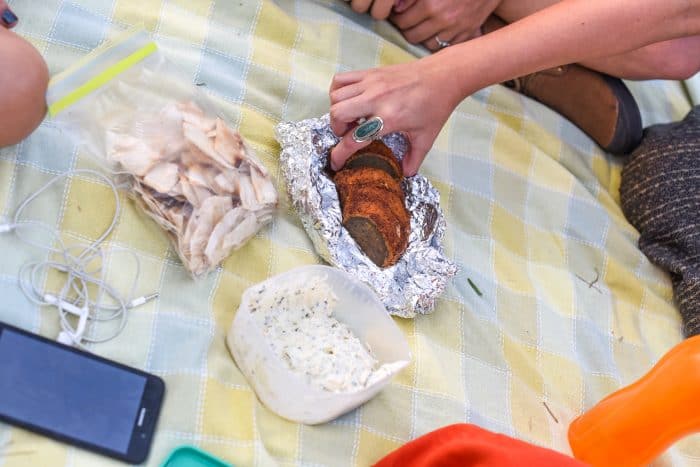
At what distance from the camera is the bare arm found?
2.72ft

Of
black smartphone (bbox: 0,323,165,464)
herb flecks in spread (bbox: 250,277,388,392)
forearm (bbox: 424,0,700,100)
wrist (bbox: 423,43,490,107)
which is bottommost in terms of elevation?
black smartphone (bbox: 0,323,165,464)

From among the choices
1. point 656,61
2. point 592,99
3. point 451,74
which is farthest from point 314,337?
point 656,61

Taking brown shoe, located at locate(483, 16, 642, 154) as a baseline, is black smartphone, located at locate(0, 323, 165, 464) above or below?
below

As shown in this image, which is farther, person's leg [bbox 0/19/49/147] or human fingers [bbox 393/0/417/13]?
human fingers [bbox 393/0/417/13]

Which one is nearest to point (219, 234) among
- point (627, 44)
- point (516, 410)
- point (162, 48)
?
point (162, 48)

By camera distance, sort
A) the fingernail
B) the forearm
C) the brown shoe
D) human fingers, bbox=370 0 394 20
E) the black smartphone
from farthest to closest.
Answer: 1. the brown shoe
2. human fingers, bbox=370 0 394 20
3. the forearm
4. the fingernail
5. the black smartphone

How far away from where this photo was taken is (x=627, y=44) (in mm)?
868

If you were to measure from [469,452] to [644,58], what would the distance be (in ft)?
2.58

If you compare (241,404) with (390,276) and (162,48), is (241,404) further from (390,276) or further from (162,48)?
(162,48)

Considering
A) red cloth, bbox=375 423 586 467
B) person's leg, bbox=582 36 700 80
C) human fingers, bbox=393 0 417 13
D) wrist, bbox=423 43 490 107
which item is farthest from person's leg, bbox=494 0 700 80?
red cloth, bbox=375 423 586 467

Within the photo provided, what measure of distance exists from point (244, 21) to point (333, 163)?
0.89 ft

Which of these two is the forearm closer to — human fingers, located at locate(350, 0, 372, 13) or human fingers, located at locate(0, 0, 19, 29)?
human fingers, located at locate(350, 0, 372, 13)

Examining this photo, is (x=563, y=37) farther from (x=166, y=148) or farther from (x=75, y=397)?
(x=75, y=397)

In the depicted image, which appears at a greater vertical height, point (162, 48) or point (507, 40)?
point (507, 40)
